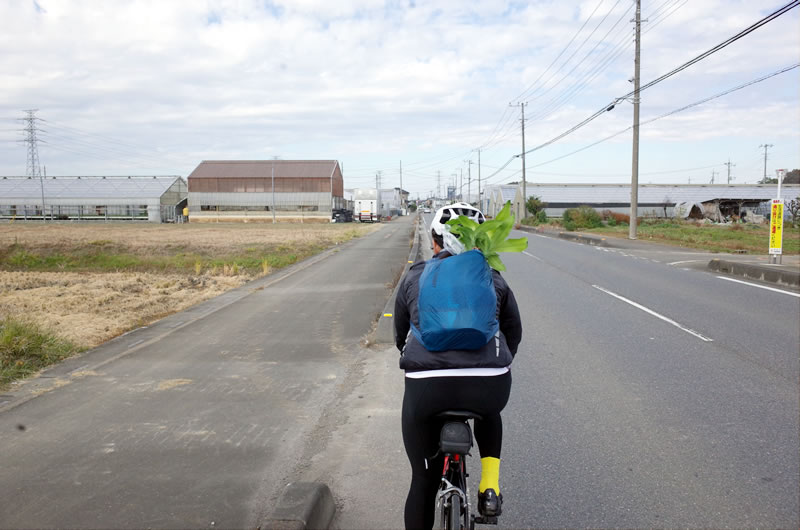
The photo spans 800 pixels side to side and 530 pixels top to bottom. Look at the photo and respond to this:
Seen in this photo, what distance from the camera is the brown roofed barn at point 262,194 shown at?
7962cm

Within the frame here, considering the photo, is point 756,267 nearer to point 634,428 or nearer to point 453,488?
point 634,428

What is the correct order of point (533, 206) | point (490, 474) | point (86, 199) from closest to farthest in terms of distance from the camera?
point (490, 474) → point (533, 206) → point (86, 199)

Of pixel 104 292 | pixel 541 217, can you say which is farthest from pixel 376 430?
pixel 541 217

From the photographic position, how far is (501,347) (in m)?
2.77

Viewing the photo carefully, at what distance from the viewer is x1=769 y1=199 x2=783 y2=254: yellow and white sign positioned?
17.0m

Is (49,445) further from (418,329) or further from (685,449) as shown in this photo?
(685,449)

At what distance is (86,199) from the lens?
76938 mm

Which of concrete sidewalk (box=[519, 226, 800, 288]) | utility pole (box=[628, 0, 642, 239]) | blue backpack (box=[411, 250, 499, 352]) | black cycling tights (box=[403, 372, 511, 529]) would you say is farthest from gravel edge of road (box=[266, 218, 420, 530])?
utility pole (box=[628, 0, 642, 239])

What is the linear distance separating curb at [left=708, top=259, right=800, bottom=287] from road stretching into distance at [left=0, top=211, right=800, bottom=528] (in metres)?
5.90

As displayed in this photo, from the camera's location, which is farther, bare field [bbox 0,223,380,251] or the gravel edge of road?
bare field [bbox 0,223,380,251]

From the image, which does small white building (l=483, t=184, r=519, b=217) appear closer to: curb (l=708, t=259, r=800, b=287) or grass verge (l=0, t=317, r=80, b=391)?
curb (l=708, t=259, r=800, b=287)

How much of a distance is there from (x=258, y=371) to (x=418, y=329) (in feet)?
15.4

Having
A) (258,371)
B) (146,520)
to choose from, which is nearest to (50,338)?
(258,371)

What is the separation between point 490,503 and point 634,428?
2.74m
